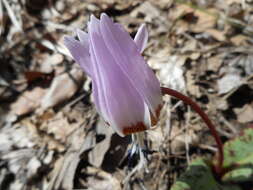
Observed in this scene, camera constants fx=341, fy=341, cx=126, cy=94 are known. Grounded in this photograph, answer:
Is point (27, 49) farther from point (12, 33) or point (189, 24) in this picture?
point (189, 24)

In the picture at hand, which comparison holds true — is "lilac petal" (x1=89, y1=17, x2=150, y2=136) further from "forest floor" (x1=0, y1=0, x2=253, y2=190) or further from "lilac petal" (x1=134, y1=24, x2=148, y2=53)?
"forest floor" (x1=0, y1=0, x2=253, y2=190)

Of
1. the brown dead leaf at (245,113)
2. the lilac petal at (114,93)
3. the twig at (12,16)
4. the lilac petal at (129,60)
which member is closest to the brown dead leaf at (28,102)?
the twig at (12,16)

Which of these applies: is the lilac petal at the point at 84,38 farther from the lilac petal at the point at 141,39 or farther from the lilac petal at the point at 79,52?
the lilac petal at the point at 141,39

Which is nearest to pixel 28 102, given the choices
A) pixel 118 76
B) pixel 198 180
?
pixel 198 180

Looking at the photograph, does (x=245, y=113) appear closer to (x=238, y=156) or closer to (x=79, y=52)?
(x=238, y=156)

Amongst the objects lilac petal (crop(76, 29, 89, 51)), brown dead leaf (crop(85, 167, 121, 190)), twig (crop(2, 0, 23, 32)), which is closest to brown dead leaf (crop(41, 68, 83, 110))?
brown dead leaf (crop(85, 167, 121, 190))

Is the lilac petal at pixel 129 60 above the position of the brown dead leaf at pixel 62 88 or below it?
above
